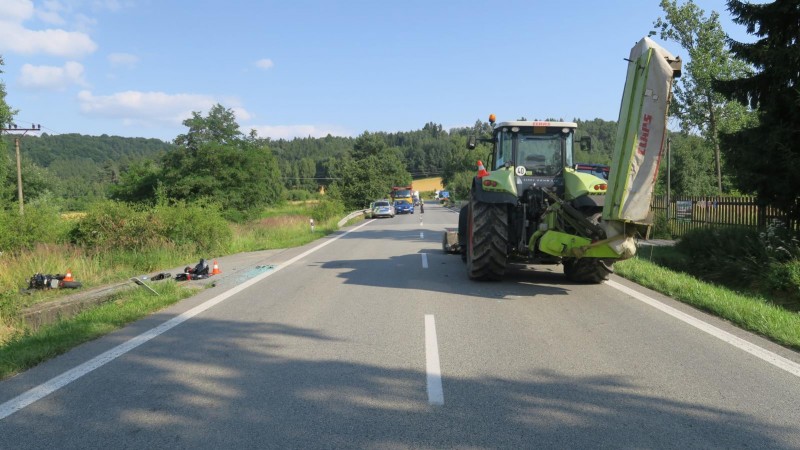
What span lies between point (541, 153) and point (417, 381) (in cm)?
670

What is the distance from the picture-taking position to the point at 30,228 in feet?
54.9

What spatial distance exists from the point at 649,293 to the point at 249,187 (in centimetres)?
3459

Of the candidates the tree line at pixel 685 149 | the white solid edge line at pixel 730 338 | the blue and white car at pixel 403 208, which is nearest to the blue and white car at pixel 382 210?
the tree line at pixel 685 149

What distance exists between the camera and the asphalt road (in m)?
3.72

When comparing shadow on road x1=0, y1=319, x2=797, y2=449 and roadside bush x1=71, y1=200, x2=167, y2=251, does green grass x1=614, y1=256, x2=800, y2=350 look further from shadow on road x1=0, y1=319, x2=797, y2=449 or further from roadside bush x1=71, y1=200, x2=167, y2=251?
roadside bush x1=71, y1=200, x2=167, y2=251

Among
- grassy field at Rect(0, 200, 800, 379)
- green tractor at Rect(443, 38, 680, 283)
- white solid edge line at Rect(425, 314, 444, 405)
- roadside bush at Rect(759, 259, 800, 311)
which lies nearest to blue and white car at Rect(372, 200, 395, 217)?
green tractor at Rect(443, 38, 680, 283)

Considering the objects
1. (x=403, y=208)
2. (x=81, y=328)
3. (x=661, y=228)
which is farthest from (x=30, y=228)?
(x=403, y=208)

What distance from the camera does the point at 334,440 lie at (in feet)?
11.9

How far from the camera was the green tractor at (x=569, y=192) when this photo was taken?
682 centimetres

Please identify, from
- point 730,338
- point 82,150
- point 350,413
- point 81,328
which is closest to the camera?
point 350,413

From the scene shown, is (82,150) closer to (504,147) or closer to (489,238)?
(504,147)

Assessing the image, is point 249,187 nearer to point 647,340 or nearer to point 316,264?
point 316,264

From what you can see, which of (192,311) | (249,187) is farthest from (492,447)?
(249,187)

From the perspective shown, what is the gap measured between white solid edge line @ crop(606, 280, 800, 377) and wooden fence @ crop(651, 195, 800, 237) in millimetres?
5840
